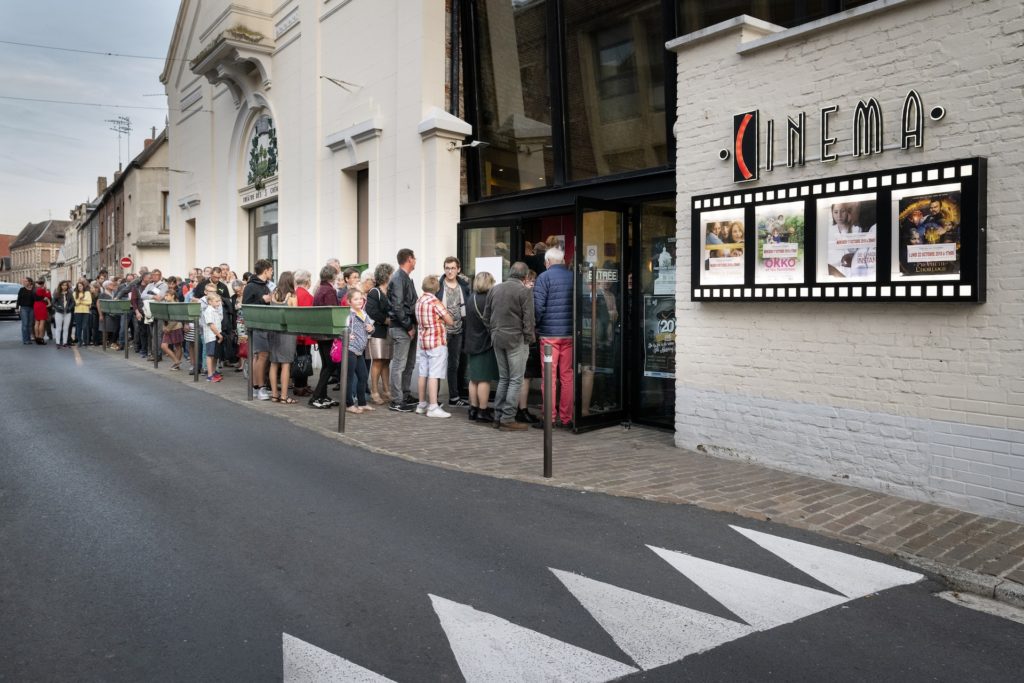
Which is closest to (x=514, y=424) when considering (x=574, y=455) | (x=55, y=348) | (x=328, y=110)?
(x=574, y=455)

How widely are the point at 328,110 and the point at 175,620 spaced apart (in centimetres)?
1307

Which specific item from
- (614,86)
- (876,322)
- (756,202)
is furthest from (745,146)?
(614,86)

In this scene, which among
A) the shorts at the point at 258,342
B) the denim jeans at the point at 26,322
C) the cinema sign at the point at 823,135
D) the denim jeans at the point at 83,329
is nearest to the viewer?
the cinema sign at the point at 823,135

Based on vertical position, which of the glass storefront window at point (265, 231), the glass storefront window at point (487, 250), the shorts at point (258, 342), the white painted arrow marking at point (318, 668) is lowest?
the white painted arrow marking at point (318, 668)

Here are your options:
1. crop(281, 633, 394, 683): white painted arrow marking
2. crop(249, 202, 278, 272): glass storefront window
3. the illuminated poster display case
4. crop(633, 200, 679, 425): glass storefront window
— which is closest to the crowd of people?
crop(633, 200, 679, 425): glass storefront window

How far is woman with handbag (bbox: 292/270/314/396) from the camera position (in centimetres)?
1099

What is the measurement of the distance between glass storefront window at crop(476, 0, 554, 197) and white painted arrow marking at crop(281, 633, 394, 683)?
28.1 feet

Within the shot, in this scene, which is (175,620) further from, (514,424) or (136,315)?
(136,315)

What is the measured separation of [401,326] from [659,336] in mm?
3492

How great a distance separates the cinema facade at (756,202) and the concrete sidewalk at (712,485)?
1.05ft

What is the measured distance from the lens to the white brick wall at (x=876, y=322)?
215 inches

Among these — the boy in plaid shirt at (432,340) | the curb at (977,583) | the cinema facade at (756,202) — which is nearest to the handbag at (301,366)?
the cinema facade at (756,202)

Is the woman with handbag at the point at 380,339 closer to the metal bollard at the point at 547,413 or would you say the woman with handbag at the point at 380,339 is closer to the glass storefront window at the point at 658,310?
the glass storefront window at the point at 658,310

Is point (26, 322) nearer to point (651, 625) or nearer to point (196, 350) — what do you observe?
point (196, 350)
